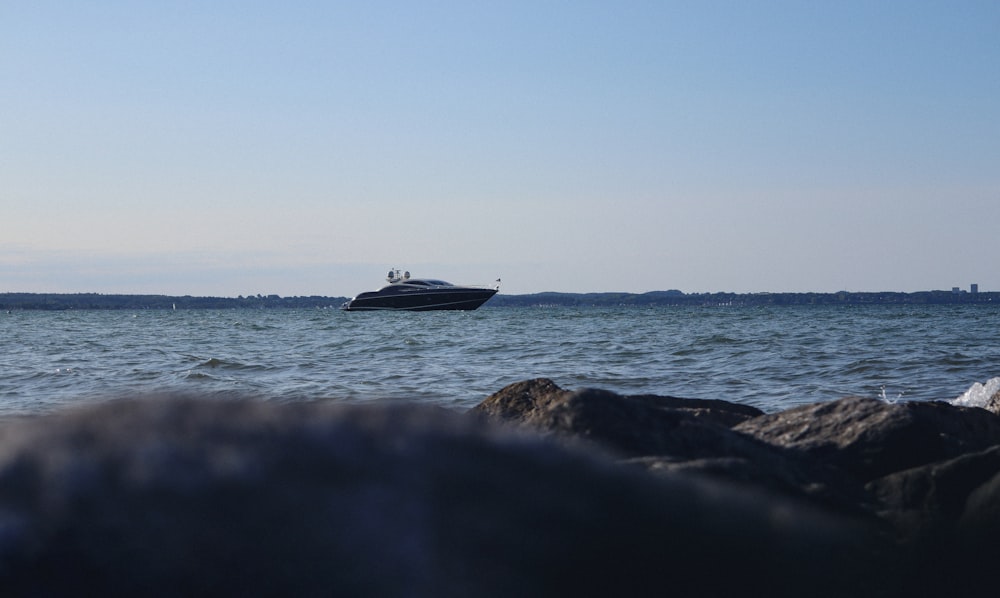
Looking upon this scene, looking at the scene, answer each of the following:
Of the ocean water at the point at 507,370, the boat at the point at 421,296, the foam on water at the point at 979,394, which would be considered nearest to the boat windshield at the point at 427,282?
the boat at the point at 421,296

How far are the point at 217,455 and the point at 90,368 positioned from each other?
15.7m

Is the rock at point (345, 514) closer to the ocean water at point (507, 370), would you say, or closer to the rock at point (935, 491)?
the rock at point (935, 491)

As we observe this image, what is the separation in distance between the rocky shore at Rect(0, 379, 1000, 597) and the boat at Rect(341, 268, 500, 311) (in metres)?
62.6

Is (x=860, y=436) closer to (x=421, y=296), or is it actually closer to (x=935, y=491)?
(x=935, y=491)

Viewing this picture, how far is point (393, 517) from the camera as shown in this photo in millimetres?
2160

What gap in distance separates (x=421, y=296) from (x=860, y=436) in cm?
6305

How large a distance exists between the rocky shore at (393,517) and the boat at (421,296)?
6258cm

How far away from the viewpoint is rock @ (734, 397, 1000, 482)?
3.82 m

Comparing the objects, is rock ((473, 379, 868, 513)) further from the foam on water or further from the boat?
the boat

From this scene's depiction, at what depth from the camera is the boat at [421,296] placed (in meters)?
65.6

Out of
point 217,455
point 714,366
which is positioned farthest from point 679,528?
point 714,366

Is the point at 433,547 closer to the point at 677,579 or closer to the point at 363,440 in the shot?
the point at 363,440

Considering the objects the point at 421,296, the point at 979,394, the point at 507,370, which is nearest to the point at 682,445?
the point at 979,394

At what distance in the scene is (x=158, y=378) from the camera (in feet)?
49.3
